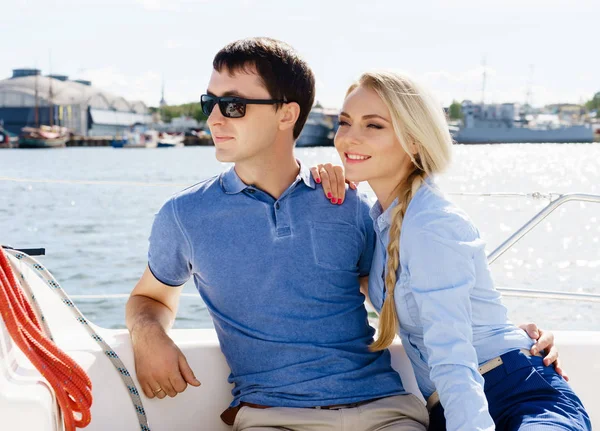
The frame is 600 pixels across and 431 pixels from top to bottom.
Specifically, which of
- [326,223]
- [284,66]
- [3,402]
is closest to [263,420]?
[326,223]

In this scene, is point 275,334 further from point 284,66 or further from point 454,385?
point 284,66

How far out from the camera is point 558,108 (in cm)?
8644

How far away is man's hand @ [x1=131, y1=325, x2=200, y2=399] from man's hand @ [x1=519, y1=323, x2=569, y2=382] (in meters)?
0.84

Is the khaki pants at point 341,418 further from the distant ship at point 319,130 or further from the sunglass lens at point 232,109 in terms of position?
the distant ship at point 319,130

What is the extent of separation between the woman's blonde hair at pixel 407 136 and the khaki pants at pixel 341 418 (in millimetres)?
194

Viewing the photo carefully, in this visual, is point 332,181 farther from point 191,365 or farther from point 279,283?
point 191,365

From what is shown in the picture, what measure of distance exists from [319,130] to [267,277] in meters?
60.7

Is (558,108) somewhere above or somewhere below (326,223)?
below

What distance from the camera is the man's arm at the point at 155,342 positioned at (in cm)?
196

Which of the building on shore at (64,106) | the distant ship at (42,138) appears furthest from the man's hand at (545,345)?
the building on shore at (64,106)

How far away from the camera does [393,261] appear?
1.80 metres

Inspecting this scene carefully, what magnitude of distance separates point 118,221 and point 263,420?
42.3 ft

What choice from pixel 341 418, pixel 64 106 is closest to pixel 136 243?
pixel 341 418

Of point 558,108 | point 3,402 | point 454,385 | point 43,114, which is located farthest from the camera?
point 558,108
